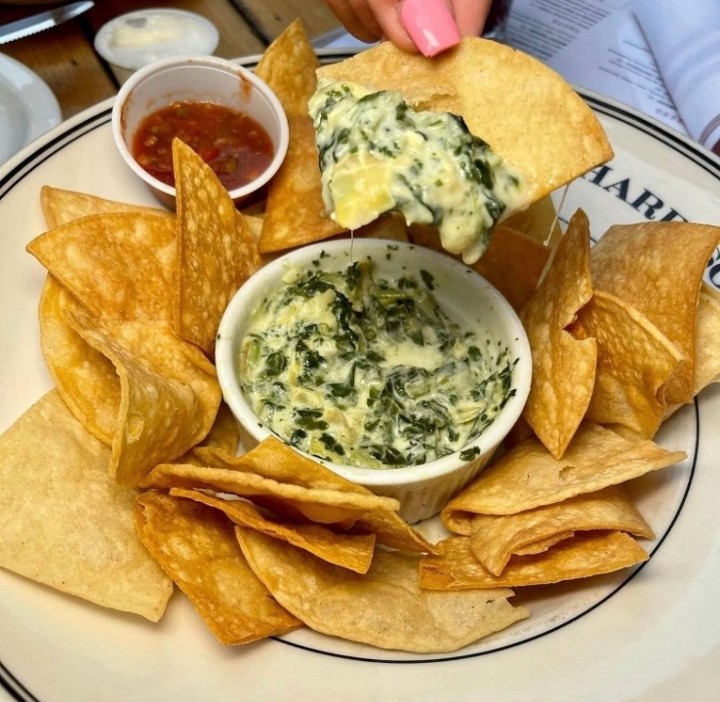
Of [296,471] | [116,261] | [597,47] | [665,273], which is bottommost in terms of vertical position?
[597,47]

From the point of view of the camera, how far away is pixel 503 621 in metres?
1.69

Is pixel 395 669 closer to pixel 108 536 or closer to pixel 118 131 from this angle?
pixel 108 536

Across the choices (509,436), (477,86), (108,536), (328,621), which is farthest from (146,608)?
(477,86)

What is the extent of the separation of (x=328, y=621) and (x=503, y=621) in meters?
0.34

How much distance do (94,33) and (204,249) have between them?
1.54m

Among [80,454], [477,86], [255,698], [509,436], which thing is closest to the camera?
[255,698]

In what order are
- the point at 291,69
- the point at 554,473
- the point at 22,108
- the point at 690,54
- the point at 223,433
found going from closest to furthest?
1. the point at 554,473
2. the point at 223,433
3. the point at 291,69
4. the point at 22,108
5. the point at 690,54

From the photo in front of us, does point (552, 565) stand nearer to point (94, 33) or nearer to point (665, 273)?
point (665, 273)

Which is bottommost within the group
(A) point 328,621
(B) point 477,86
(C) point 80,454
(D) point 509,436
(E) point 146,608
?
(D) point 509,436

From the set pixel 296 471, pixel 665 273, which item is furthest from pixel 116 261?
pixel 665 273

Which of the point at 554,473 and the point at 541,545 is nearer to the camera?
the point at 541,545

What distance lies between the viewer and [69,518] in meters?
1.74

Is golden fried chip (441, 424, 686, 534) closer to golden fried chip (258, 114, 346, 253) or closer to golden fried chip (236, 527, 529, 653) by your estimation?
golden fried chip (236, 527, 529, 653)

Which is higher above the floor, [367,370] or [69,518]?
[69,518]
